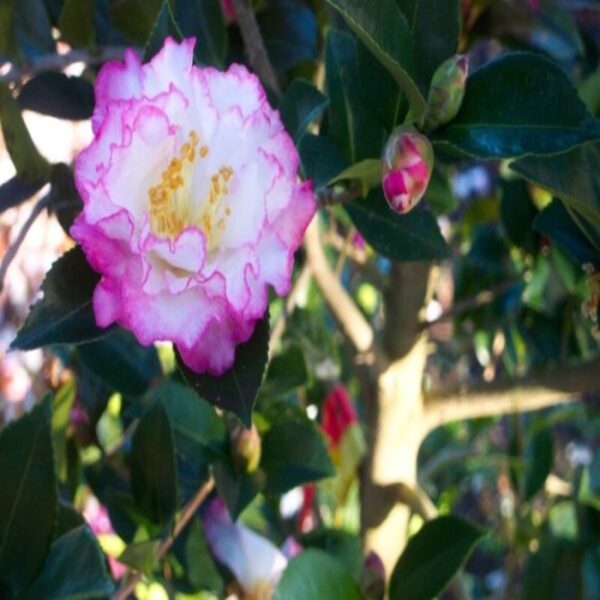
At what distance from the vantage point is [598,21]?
33.3 inches

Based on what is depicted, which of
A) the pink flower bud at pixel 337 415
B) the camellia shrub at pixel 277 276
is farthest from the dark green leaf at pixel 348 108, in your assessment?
the pink flower bud at pixel 337 415

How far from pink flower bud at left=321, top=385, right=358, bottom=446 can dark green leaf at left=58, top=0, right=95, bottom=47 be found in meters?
0.46

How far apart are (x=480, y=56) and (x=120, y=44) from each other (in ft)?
4.95

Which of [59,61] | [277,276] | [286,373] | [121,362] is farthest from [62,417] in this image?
[277,276]

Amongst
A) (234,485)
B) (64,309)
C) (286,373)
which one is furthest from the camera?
(286,373)

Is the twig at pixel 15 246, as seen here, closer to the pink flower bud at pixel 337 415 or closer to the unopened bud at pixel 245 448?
the unopened bud at pixel 245 448

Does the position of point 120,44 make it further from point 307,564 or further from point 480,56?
point 480,56

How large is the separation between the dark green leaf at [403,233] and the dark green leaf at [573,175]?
77mm

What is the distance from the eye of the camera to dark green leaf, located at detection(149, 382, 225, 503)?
68 centimetres

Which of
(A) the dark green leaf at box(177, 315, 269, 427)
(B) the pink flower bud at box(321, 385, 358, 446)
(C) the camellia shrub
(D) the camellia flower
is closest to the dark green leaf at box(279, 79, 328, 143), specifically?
(C) the camellia shrub

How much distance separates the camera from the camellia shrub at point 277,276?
0.44 metres

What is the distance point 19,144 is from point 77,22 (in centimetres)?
14

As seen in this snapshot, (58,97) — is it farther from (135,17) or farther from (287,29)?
(287,29)

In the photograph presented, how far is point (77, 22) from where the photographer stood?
68 cm
